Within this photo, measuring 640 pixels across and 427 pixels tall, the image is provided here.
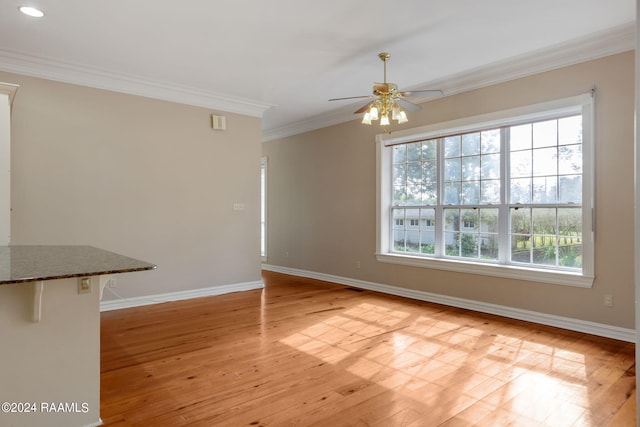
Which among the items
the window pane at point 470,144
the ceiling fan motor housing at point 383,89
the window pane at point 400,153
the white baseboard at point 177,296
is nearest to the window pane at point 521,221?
the window pane at point 470,144

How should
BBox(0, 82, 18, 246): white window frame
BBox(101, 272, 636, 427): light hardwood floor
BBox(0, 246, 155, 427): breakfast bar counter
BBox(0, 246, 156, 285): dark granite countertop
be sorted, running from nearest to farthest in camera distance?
BBox(0, 246, 156, 285): dark granite countertop
BBox(0, 246, 155, 427): breakfast bar counter
BBox(101, 272, 636, 427): light hardwood floor
BBox(0, 82, 18, 246): white window frame

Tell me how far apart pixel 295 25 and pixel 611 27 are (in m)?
2.66

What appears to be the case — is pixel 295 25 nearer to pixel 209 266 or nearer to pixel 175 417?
pixel 175 417

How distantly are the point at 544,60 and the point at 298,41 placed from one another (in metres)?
2.46

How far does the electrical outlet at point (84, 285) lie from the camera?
6.22 feet

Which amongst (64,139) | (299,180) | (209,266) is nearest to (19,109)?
(64,139)

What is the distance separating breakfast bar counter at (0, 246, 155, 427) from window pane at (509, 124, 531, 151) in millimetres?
3935

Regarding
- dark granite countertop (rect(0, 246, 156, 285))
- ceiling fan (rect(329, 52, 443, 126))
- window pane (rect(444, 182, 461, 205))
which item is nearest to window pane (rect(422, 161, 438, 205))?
window pane (rect(444, 182, 461, 205))

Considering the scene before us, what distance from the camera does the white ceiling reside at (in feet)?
9.58

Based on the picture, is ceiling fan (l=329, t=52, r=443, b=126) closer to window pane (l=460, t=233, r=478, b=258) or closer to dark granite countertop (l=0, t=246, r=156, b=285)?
window pane (l=460, t=233, r=478, b=258)

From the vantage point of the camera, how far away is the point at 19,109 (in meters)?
3.81

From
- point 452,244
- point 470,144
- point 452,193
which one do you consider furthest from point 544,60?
point 452,244

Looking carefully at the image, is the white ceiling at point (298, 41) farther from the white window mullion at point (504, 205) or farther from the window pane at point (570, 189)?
the window pane at point (570, 189)

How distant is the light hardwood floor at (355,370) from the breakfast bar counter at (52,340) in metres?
0.36
